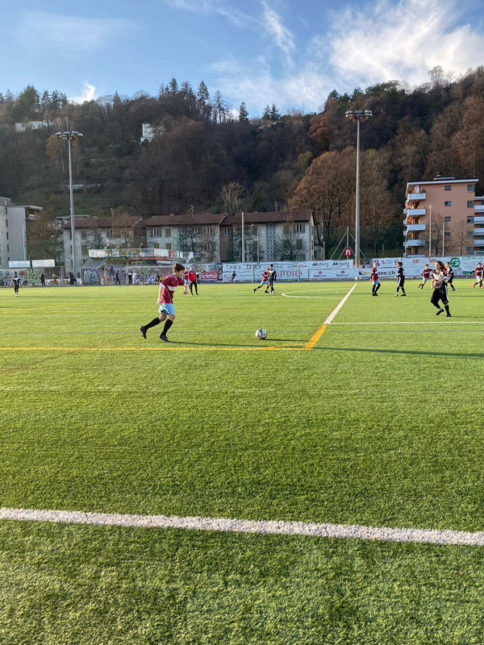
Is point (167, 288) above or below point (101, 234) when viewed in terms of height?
below

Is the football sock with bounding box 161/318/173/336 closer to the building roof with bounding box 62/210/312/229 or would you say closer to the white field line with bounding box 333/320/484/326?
the white field line with bounding box 333/320/484/326

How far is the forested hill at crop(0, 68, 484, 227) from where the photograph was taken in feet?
326

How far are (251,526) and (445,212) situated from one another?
99960mm

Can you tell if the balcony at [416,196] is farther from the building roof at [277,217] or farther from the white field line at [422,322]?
the white field line at [422,322]

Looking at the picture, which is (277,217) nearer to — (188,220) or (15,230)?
(188,220)

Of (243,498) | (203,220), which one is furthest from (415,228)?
(243,498)

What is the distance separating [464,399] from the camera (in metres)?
5.74

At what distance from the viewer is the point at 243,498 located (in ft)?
11.0

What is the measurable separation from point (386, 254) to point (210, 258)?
104 feet

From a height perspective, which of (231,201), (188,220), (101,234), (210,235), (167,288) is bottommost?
(167,288)

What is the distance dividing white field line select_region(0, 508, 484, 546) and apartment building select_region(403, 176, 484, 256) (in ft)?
303

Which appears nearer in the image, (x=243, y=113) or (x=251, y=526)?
(x=251, y=526)

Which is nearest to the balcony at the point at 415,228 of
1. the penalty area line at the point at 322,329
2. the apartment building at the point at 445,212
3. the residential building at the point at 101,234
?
the apartment building at the point at 445,212

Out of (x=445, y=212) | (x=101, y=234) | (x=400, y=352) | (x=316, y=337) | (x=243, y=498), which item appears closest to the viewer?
(x=243, y=498)
